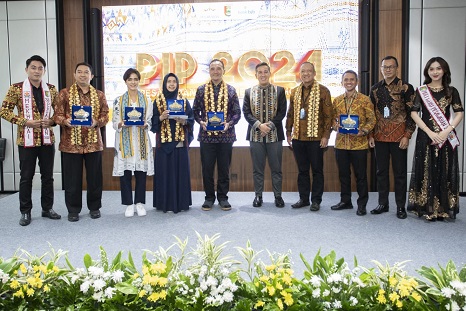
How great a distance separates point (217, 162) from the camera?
489 cm

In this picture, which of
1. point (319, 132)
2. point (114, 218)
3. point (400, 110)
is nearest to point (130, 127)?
point (114, 218)

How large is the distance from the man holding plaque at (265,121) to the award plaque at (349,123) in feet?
2.20

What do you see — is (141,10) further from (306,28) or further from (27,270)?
(27,270)

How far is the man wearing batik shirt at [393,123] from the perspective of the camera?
14.3ft

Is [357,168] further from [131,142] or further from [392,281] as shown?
[392,281]

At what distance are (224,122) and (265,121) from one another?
459mm

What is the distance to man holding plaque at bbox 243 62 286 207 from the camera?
4840 millimetres

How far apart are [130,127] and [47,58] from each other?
2264 millimetres

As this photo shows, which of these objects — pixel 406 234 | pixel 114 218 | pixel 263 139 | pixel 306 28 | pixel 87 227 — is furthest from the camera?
pixel 306 28

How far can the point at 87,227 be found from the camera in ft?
13.9

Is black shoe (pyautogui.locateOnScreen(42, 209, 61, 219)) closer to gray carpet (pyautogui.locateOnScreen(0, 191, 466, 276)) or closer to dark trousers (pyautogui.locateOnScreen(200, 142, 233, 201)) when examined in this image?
gray carpet (pyautogui.locateOnScreen(0, 191, 466, 276))

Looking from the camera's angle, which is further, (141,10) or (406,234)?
(141,10)

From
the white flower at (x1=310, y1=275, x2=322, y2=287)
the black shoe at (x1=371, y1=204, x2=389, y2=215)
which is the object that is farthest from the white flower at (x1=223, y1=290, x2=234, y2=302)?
the black shoe at (x1=371, y1=204, x2=389, y2=215)

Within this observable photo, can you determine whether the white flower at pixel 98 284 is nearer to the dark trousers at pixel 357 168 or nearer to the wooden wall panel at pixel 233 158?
the dark trousers at pixel 357 168
